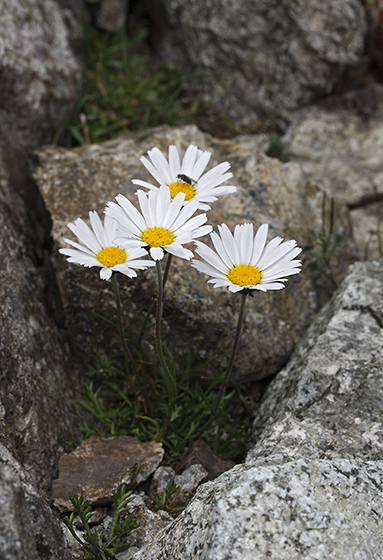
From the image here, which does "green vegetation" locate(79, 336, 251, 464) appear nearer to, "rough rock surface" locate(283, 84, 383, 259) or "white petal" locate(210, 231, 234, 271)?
"white petal" locate(210, 231, 234, 271)

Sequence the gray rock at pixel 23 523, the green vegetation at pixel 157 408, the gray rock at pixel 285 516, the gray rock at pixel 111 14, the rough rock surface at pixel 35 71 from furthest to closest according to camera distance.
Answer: the gray rock at pixel 111 14
the rough rock surface at pixel 35 71
the green vegetation at pixel 157 408
the gray rock at pixel 285 516
the gray rock at pixel 23 523

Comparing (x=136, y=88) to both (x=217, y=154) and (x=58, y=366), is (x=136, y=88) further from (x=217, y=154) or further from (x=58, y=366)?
(x=58, y=366)

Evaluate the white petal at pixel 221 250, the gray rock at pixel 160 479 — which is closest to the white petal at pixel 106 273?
the white petal at pixel 221 250

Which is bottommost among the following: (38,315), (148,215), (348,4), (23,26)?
(38,315)

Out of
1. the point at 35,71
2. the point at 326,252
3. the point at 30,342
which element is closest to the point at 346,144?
the point at 326,252

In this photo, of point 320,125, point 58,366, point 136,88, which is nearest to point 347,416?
point 58,366

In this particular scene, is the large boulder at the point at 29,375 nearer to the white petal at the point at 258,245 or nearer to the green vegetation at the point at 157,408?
the green vegetation at the point at 157,408

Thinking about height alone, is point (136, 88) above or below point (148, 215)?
above

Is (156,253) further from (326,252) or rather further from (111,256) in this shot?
(326,252)
